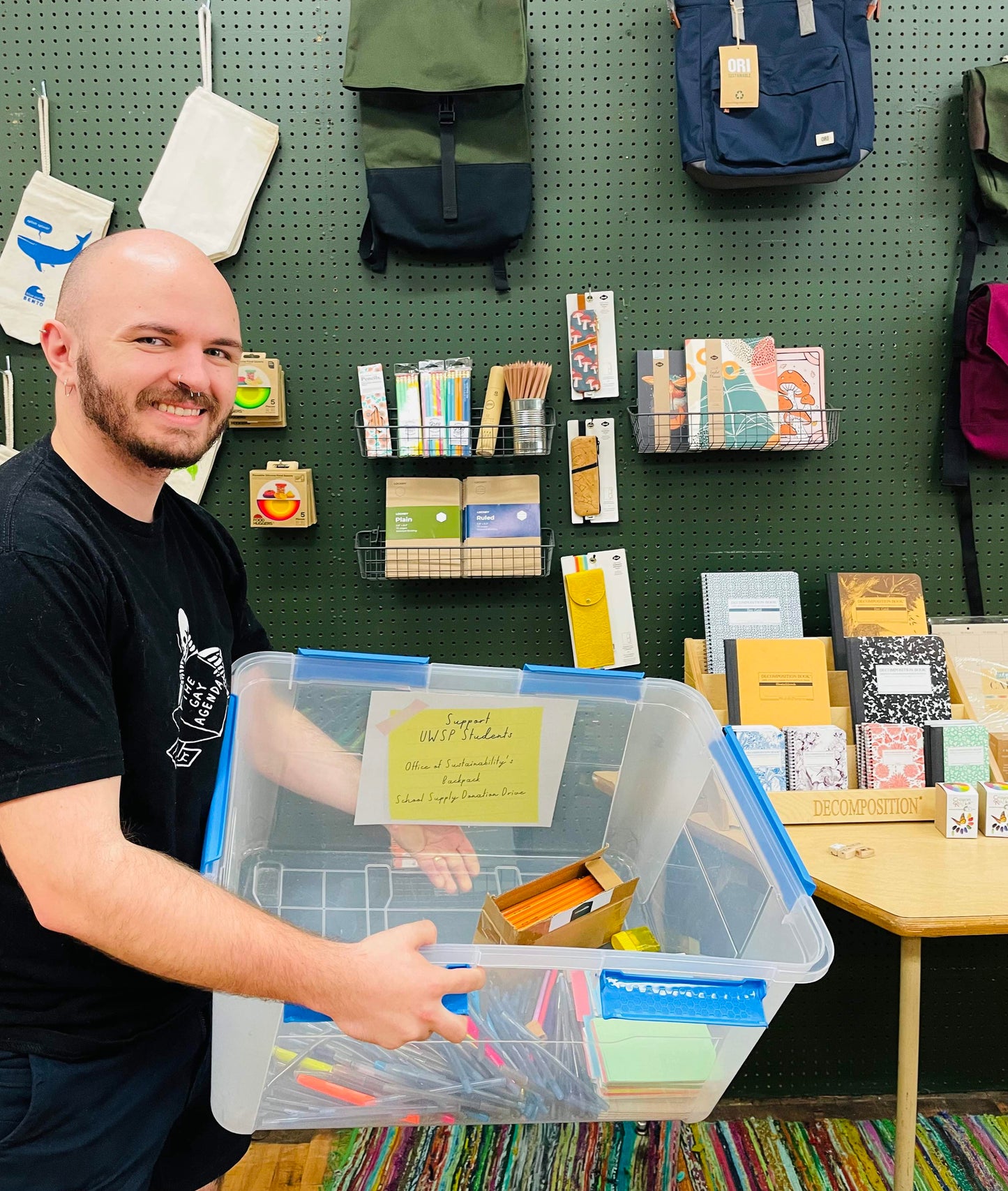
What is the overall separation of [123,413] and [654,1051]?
0.93 m

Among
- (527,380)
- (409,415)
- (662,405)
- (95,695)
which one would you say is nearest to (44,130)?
(409,415)

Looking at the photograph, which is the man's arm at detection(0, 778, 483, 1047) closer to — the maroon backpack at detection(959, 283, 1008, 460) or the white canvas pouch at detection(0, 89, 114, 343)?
the white canvas pouch at detection(0, 89, 114, 343)

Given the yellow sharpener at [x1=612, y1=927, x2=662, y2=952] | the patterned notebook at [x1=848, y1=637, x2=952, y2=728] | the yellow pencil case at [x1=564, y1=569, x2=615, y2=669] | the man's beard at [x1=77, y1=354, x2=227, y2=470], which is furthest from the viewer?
the yellow pencil case at [x1=564, y1=569, x2=615, y2=669]

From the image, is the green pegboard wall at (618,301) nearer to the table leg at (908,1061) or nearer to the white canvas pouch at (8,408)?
the white canvas pouch at (8,408)

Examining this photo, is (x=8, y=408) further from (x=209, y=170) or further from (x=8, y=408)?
(x=209, y=170)

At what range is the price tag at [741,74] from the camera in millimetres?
1672

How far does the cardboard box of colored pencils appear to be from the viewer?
1016 millimetres

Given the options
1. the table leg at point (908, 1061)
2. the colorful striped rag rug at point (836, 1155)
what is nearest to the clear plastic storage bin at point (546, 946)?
the table leg at point (908, 1061)

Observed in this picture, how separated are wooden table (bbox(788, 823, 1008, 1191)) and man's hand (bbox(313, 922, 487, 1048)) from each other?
832 mm

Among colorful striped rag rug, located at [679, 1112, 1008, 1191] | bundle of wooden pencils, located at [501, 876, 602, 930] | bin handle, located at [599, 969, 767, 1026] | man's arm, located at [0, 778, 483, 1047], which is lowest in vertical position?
colorful striped rag rug, located at [679, 1112, 1008, 1191]

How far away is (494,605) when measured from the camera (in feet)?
6.40

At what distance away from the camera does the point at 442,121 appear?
1.73 meters

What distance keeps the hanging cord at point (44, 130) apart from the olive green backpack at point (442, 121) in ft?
2.28

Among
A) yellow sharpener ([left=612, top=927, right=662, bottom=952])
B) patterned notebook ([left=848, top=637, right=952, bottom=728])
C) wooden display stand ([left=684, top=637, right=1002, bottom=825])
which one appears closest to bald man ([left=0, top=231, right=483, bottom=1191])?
yellow sharpener ([left=612, top=927, right=662, bottom=952])
